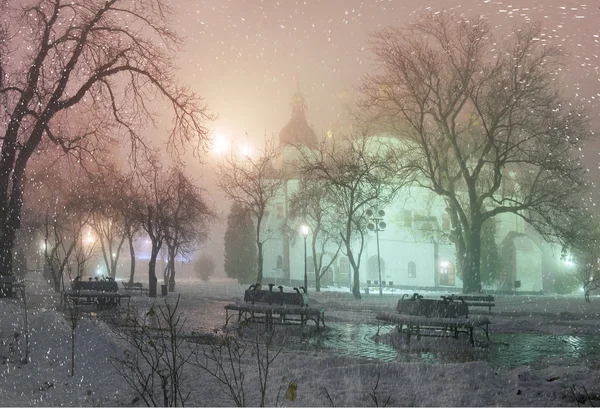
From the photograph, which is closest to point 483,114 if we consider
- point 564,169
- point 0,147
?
point 564,169

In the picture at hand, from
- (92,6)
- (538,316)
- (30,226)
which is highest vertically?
(92,6)

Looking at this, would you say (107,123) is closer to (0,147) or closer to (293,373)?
(0,147)

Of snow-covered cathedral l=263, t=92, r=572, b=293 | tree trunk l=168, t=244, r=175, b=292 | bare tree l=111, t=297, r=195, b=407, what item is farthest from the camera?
snow-covered cathedral l=263, t=92, r=572, b=293

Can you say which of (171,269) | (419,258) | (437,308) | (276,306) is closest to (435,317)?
(437,308)

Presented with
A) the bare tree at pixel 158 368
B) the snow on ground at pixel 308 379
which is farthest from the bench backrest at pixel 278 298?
the bare tree at pixel 158 368

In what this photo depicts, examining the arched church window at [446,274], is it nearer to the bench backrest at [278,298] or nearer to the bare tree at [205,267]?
the bare tree at [205,267]

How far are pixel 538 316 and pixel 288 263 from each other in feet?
127

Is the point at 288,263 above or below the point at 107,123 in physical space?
below

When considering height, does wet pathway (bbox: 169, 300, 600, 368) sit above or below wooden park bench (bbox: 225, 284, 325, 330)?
below

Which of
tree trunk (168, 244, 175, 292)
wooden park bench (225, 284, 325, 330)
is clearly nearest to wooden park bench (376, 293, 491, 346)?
wooden park bench (225, 284, 325, 330)

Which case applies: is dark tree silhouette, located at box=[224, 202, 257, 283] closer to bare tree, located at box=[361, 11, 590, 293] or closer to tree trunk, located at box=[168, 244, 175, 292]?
tree trunk, located at box=[168, 244, 175, 292]

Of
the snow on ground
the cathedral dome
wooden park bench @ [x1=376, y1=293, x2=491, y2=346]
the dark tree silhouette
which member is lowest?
the snow on ground

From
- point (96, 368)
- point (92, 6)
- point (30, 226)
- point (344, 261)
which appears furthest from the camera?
point (344, 261)

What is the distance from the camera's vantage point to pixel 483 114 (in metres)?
26.8
